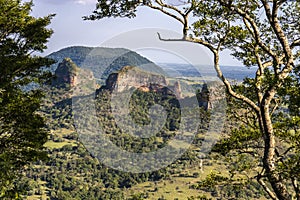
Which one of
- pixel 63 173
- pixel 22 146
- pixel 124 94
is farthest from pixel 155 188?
pixel 22 146

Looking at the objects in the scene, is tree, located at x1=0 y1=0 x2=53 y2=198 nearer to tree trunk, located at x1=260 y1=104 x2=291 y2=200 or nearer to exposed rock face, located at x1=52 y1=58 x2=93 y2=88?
tree trunk, located at x1=260 y1=104 x2=291 y2=200

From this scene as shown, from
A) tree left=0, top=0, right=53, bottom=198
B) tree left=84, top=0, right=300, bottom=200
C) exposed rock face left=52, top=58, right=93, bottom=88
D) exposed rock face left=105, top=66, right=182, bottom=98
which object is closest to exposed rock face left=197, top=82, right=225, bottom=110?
tree left=84, top=0, right=300, bottom=200

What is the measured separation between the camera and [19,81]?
11.3 meters

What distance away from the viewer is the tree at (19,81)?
954 cm

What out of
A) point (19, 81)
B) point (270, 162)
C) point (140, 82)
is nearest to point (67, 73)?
point (140, 82)

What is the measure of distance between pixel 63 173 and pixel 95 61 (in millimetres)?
Answer: 80039

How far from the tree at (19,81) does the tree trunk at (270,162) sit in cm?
634

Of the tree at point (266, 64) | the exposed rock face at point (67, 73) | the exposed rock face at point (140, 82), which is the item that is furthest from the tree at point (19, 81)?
the exposed rock face at point (67, 73)

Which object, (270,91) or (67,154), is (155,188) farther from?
(270,91)

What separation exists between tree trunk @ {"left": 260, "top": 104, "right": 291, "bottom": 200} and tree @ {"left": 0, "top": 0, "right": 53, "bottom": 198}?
634 centimetres

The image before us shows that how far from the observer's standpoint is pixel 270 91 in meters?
6.35

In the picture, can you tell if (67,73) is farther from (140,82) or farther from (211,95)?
(211,95)

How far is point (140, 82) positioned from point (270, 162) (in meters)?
126

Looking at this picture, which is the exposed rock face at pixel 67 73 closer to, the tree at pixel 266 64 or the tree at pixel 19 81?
the tree at pixel 19 81
